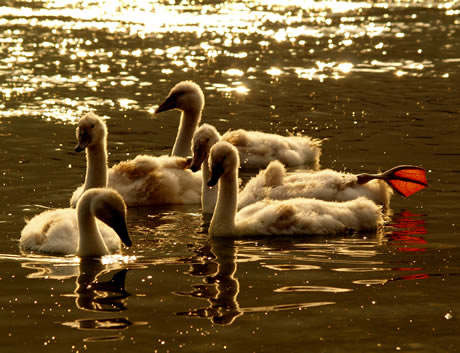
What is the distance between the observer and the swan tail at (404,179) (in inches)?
553

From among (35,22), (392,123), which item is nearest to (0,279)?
(392,123)

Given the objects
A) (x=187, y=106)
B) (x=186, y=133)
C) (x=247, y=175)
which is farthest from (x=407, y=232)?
(x=187, y=106)

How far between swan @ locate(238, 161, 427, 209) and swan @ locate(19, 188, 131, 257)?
225 cm

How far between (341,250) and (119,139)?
26.7ft

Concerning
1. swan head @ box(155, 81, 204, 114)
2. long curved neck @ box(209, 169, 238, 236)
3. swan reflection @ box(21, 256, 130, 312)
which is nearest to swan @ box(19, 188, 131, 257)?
swan reflection @ box(21, 256, 130, 312)

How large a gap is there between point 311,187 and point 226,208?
1.53 metres

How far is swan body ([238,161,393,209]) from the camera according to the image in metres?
13.8

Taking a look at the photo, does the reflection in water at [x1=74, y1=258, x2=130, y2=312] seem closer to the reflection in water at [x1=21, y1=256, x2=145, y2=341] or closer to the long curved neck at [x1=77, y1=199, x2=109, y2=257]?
the reflection in water at [x1=21, y1=256, x2=145, y2=341]

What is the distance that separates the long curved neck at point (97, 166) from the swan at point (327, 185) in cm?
172

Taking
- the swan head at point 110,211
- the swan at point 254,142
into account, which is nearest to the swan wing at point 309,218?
the swan head at point 110,211

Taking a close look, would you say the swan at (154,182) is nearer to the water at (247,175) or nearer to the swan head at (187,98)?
the water at (247,175)

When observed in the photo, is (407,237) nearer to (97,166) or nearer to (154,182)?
(154,182)

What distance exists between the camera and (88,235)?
11516 millimetres

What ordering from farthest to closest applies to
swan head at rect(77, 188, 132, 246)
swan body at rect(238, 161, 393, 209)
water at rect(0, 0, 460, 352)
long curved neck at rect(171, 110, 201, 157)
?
1. long curved neck at rect(171, 110, 201, 157)
2. swan body at rect(238, 161, 393, 209)
3. swan head at rect(77, 188, 132, 246)
4. water at rect(0, 0, 460, 352)
